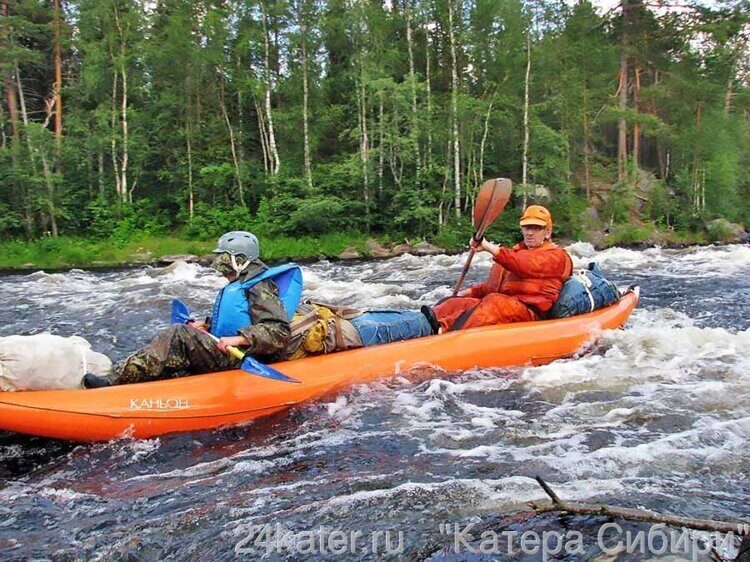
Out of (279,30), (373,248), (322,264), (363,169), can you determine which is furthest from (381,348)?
(279,30)

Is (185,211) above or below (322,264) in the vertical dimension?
above

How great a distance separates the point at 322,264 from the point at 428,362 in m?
10.2

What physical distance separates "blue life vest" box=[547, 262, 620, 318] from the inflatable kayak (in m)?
0.29

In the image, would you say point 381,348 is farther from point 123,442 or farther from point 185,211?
point 185,211

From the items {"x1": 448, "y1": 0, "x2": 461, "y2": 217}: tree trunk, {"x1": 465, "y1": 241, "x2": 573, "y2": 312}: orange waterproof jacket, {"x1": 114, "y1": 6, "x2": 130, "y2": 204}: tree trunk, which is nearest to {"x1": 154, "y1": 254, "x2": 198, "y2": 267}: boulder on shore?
{"x1": 114, "y1": 6, "x2": 130, "y2": 204}: tree trunk

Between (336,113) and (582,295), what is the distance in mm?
14575

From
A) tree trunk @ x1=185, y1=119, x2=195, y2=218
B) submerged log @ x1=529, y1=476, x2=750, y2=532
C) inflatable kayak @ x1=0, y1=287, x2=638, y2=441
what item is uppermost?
tree trunk @ x1=185, y1=119, x2=195, y2=218

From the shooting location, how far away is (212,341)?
3934 mm

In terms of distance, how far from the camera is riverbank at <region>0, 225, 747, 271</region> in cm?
1526

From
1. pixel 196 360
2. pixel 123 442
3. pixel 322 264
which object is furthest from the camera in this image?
pixel 322 264

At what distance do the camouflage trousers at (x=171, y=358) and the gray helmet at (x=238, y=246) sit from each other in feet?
1.88

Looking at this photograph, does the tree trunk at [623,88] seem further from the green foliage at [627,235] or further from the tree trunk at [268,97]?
the tree trunk at [268,97]

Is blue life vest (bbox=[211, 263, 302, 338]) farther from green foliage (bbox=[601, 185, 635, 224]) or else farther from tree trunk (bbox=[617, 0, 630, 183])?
tree trunk (bbox=[617, 0, 630, 183])

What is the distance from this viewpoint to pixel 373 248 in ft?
52.5
